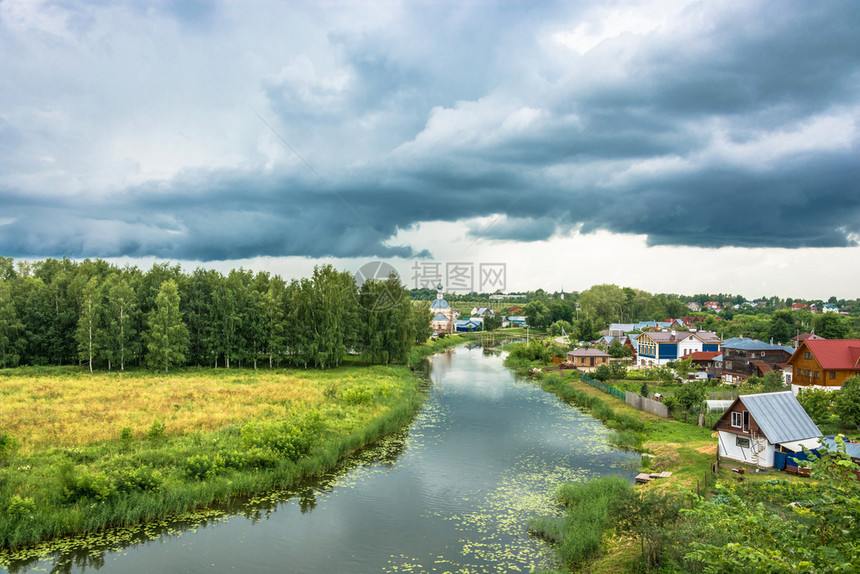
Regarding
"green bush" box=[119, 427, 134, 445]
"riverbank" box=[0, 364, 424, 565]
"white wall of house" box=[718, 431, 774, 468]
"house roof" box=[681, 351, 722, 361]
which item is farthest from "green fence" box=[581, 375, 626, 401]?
"green bush" box=[119, 427, 134, 445]

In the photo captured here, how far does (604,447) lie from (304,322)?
38.8 metres

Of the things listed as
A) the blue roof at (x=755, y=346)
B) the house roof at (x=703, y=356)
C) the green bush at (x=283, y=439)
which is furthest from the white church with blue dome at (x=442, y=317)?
the green bush at (x=283, y=439)

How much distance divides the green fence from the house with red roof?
15272 mm

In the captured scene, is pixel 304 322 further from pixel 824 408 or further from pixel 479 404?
pixel 824 408

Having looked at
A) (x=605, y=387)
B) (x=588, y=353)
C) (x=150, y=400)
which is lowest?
(x=605, y=387)

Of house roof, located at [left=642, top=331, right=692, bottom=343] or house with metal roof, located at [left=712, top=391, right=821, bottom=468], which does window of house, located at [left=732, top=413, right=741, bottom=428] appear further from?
house roof, located at [left=642, top=331, right=692, bottom=343]

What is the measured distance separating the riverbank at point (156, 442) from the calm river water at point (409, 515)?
5.33 ft

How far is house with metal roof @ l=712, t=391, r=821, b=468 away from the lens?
79.5ft

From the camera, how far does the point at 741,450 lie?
25297 millimetres

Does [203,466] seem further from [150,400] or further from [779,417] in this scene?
[779,417]

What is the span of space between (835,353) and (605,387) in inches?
756

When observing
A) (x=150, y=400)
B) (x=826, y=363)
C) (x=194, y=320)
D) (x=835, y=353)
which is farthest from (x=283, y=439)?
(x=835, y=353)

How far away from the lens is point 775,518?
25.0 feet

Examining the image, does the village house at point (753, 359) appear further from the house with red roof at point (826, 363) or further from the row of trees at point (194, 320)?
the row of trees at point (194, 320)
